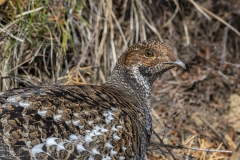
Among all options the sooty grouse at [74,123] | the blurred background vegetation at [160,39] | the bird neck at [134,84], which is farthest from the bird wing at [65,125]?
the blurred background vegetation at [160,39]

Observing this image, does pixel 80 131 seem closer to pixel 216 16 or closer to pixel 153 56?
pixel 153 56

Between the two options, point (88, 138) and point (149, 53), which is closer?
point (88, 138)

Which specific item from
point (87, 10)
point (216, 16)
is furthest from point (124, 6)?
point (216, 16)

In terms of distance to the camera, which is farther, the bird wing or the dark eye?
the dark eye

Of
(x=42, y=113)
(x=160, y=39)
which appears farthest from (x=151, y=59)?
(x=160, y=39)

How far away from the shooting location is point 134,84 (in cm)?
381

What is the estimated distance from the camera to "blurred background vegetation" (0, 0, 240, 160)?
177 inches

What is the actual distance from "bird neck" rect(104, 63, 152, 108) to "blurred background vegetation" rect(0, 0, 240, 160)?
0.50m

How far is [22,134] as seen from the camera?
9.33 ft

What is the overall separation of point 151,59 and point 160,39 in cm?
161

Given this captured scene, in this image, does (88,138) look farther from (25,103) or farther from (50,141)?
(25,103)

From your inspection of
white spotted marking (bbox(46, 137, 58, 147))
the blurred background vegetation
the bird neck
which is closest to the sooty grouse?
white spotted marking (bbox(46, 137, 58, 147))

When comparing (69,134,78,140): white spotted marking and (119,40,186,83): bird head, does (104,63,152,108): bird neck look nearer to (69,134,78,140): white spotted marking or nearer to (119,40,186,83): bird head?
(119,40,186,83): bird head

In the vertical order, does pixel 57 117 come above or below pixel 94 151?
above
